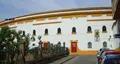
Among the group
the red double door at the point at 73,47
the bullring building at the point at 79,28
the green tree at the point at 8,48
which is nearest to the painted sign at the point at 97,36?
the bullring building at the point at 79,28

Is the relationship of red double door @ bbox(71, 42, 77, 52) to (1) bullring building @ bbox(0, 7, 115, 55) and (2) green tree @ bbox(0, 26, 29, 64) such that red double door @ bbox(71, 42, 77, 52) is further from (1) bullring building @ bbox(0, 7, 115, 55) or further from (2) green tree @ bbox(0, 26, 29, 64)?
(2) green tree @ bbox(0, 26, 29, 64)

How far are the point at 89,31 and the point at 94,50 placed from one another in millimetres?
4442

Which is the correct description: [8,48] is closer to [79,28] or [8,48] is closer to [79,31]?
[79,31]

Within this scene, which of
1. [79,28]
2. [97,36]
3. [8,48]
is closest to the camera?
[8,48]

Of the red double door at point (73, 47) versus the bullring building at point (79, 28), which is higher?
the bullring building at point (79, 28)

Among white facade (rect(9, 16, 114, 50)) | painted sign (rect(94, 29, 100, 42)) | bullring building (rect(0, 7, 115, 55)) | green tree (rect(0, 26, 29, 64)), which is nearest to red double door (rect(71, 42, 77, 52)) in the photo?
bullring building (rect(0, 7, 115, 55))

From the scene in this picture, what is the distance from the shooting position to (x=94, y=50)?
64438 millimetres

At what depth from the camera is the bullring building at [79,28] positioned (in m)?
64.5

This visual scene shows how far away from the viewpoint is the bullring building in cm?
6450

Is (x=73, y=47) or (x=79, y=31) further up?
(x=79, y=31)

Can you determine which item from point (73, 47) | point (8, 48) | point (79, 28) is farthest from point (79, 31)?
point (8, 48)

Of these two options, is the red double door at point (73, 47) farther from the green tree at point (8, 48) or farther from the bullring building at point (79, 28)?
the green tree at point (8, 48)

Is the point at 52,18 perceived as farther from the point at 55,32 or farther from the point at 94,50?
the point at 94,50

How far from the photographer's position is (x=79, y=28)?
2601 inches
